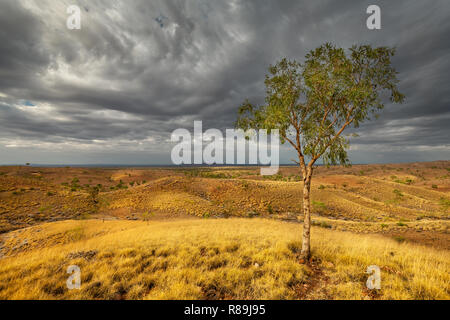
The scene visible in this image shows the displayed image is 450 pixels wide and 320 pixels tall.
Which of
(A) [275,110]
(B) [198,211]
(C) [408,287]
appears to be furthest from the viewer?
(B) [198,211]

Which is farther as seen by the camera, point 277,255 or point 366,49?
point 277,255

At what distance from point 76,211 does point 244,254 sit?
86.9ft

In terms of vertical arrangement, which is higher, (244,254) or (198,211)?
(244,254)

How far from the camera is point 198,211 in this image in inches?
1064

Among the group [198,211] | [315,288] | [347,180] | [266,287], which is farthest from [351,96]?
[347,180]

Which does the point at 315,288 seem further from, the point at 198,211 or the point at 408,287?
the point at 198,211

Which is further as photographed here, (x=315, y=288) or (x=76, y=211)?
(x=76, y=211)

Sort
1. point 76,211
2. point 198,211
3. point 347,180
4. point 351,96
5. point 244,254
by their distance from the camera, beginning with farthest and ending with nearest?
1. point 347,180
2. point 198,211
3. point 76,211
4. point 244,254
5. point 351,96
